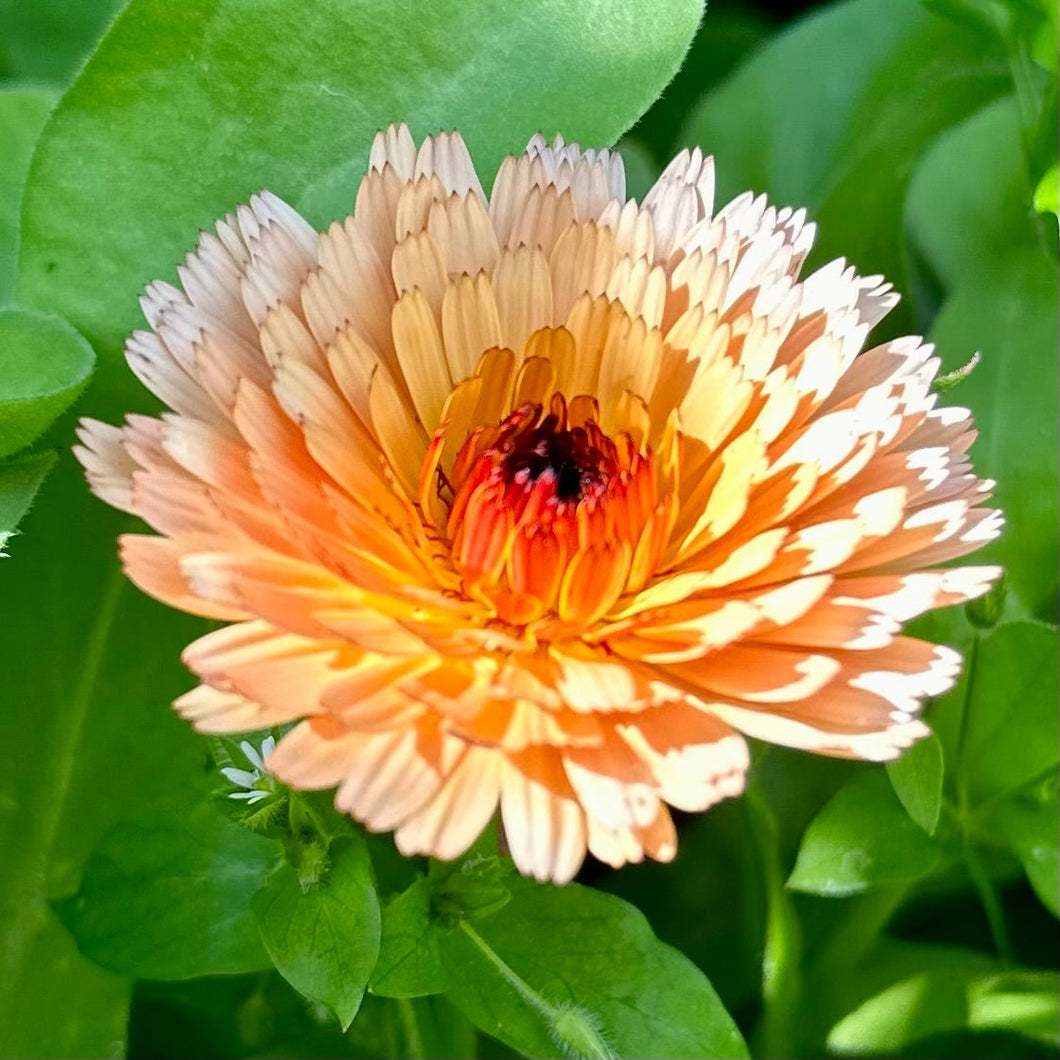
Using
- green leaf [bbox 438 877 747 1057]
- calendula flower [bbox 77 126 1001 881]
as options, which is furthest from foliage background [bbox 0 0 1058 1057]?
calendula flower [bbox 77 126 1001 881]

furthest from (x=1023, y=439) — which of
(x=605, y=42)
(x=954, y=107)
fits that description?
(x=605, y=42)

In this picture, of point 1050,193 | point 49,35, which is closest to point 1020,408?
point 1050,193

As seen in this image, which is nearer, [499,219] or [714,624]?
[714,624]

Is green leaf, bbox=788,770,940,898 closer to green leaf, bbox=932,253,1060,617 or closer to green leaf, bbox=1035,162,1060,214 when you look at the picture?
green leaf, bbox=932,253,1060,617

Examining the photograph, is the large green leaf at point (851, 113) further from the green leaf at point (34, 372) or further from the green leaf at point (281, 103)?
the green leaf at point (34, 372)

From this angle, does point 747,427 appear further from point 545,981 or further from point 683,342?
point 545,981

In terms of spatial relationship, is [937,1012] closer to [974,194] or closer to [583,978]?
[583,978]
